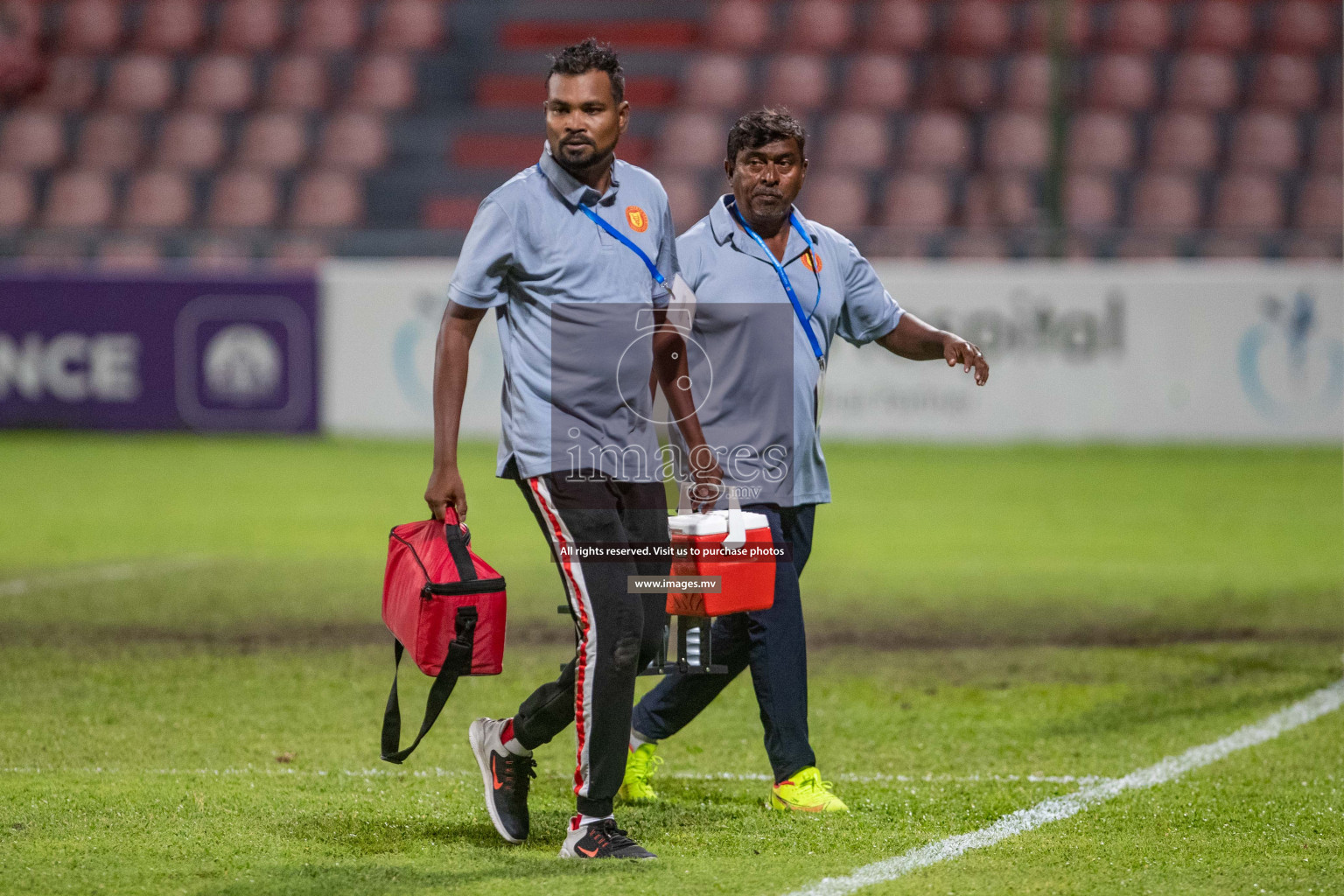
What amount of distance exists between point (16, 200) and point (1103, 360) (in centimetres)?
1364

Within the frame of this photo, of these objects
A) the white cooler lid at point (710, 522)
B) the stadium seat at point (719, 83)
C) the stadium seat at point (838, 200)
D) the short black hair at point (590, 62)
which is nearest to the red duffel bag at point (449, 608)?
the white cooler lid at point (710, 522)

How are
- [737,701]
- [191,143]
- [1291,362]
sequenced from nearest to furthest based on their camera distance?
[737,701] < [1291,362] < [191,143]

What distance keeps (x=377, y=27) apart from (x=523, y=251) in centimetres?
1974

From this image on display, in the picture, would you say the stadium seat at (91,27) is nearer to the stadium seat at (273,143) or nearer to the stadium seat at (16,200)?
the stadium seat at (16,200)

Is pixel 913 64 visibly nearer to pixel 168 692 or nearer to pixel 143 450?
pixel 143 450

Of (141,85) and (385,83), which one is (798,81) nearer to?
(385,83)

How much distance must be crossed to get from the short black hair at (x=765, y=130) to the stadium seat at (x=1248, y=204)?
47.5ft

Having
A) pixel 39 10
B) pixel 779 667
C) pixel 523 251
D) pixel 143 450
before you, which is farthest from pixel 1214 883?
pixel 39 10

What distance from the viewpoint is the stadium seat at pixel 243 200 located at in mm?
19828

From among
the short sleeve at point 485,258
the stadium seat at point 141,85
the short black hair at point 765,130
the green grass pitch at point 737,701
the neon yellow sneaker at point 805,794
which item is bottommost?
the green grass pitch at point 737,701

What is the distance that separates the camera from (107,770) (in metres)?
5.02

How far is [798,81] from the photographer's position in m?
20.5

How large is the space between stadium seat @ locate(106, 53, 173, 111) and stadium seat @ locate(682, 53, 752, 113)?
23.2 ft

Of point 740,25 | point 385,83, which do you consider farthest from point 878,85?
point 385,83
